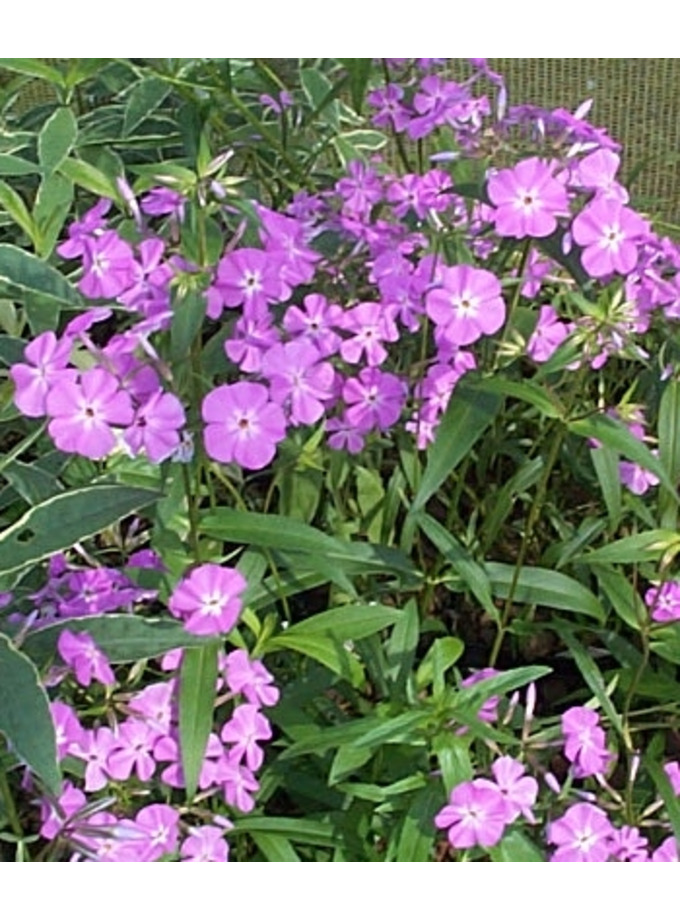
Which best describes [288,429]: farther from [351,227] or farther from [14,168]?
[14,168]

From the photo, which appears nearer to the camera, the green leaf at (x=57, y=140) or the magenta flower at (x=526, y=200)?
the magenta flower at (x=526, y=200)

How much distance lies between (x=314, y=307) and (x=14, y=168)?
270 mm

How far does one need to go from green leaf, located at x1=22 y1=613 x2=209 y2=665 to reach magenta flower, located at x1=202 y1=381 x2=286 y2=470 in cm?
9

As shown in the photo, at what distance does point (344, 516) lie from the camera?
3.18ft

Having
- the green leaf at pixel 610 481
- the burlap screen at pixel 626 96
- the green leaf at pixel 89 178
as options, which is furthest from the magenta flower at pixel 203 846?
the burlap screen at pixel 626 96

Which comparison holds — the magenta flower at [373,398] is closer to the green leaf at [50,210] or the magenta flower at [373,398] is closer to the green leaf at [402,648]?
the green leaf at [402,648]

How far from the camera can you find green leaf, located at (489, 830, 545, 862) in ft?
2.67

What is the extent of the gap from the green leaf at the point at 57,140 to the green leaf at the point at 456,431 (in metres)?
0.33

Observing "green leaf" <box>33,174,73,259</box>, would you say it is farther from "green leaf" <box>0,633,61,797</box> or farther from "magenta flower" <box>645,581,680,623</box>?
"magenta flower" <box>645,581,680,623</box>

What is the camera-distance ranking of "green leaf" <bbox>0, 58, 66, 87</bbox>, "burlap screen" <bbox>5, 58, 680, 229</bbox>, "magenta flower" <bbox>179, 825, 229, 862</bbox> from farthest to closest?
1. "burlap screen" <bbox>5, 58, 680, 229</bbox>
2. "green leaf" <bbox>0, 58, 66, 87</bbox>
3. "magenta flower" <bbox>179, 825, 229, 862</bbox>

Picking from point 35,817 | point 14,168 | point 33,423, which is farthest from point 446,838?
point 14,168

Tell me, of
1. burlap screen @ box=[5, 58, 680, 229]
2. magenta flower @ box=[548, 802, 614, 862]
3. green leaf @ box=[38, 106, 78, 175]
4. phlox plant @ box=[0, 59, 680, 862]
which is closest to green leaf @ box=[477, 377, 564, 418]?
phlox plant @ box=[0, 59, 680, 862]

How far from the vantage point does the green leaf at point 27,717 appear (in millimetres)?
691

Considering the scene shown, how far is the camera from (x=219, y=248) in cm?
81
